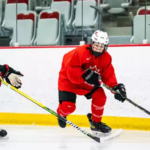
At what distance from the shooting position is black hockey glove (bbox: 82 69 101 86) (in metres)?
3.01

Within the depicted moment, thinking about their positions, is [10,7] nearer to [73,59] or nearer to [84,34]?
[84,34]

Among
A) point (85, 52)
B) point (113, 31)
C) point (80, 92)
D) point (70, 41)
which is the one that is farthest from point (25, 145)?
point (113, 31)

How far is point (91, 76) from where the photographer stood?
3010mm

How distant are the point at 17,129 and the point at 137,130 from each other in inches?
48.3

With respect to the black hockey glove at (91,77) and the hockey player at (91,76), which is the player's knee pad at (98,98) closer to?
the hockey player at (91,76)

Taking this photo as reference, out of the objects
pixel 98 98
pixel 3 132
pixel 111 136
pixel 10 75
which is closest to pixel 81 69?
pixel 98 98

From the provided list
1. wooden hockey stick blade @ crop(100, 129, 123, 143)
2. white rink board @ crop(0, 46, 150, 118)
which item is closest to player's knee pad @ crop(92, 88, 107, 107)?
wooden hockey stick blade @ crop(100, 129, 123, 143)

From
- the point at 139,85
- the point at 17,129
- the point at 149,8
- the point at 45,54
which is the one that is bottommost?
the point at 17,129

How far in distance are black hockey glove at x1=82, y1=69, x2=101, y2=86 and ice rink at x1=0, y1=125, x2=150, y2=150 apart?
540 mm

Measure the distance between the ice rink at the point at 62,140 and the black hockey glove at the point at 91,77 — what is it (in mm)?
540

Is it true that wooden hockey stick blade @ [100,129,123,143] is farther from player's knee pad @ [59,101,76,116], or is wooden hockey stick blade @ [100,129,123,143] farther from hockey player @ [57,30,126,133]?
player's knee pad @ [59,101,76,116]

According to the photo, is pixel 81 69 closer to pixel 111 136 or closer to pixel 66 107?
pixel 66 107

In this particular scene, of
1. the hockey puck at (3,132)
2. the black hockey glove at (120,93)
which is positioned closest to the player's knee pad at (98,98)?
the black hockey glove at (120,93)

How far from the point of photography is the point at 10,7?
509cm
